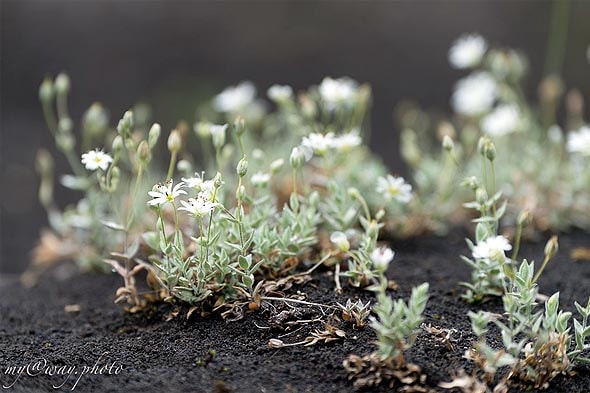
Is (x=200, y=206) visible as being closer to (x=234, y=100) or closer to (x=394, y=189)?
(x=394, y=189)

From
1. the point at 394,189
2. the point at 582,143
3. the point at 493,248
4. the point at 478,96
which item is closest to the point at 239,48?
the point at 478,96

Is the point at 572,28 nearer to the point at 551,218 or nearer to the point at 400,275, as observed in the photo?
the point at 551,218

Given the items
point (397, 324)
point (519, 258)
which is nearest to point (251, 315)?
point (397, 324)

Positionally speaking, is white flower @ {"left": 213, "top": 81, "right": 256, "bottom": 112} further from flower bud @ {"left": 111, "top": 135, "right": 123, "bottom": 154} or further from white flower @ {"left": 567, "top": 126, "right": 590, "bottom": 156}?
white flower @ {"left": 567, "top": 126, "right": 590, "bottom": 156}

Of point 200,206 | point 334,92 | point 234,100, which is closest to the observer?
point 200,206

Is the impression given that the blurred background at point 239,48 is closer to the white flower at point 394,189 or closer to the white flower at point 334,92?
the white flower at point 334,92

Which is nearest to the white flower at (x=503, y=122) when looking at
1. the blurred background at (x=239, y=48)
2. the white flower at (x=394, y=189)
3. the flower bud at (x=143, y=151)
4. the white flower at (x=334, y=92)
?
the white flower at (x=334, y=92)
